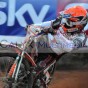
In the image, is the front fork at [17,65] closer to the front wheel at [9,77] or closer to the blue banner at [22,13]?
the front wheel at [9,77]

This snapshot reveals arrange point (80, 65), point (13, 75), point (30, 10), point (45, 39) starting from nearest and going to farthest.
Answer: point (13, 75)
point (45, 39)
point (30, 10)
point (80, 65)

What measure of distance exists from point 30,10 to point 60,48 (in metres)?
2.02

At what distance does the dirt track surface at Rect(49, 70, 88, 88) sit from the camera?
288 inches

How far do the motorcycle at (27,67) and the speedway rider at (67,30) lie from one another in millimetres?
175

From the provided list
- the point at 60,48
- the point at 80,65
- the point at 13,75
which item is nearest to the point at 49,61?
the point at 60,48

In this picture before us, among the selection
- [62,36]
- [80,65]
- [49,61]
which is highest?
[62,36]

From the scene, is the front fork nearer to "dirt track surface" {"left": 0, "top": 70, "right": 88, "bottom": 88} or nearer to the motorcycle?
the motorcycle

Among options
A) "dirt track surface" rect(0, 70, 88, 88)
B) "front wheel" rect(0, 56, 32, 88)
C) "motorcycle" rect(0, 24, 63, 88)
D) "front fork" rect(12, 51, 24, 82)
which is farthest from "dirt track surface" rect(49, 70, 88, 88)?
"front fork" rect(12, 51, 24, 82)

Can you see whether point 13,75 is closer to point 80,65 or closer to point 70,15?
point 70,15

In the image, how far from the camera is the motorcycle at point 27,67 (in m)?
5.49

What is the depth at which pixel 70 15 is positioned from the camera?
19.0 ft

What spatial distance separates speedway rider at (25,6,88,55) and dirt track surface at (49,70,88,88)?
143 centimetres

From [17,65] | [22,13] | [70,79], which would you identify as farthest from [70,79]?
[17,65]

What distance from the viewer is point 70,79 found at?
773 centimetres
